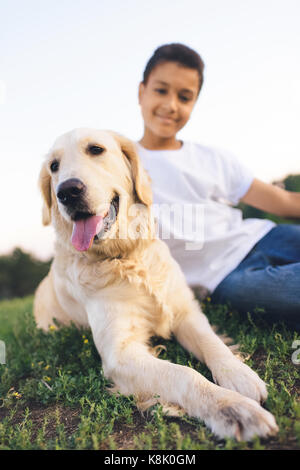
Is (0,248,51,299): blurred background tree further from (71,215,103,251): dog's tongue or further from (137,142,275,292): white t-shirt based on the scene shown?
(71,215,103,251): dog's tongue

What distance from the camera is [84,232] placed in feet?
7.72

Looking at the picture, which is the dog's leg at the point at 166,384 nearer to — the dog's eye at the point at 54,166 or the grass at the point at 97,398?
the grass at the point at 97,398

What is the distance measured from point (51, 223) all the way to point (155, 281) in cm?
98

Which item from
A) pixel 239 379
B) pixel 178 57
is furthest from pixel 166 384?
pixel 178 57

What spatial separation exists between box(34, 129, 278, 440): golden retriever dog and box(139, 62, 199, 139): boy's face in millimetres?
830

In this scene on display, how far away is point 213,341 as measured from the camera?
222 cm

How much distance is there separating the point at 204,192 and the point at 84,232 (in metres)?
1.57

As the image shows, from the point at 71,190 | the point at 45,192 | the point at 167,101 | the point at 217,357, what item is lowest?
the point at 217,357

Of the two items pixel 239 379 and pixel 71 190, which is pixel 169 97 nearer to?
pixel 71 190

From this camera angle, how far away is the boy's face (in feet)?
11.0

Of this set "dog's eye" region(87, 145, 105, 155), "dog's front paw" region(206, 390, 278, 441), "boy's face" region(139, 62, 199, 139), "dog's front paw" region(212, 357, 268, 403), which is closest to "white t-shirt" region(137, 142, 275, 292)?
"boy's face" region(139, 62, 199, 139)

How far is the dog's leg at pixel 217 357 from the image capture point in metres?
1.75

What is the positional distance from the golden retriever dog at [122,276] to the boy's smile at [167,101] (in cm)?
84
